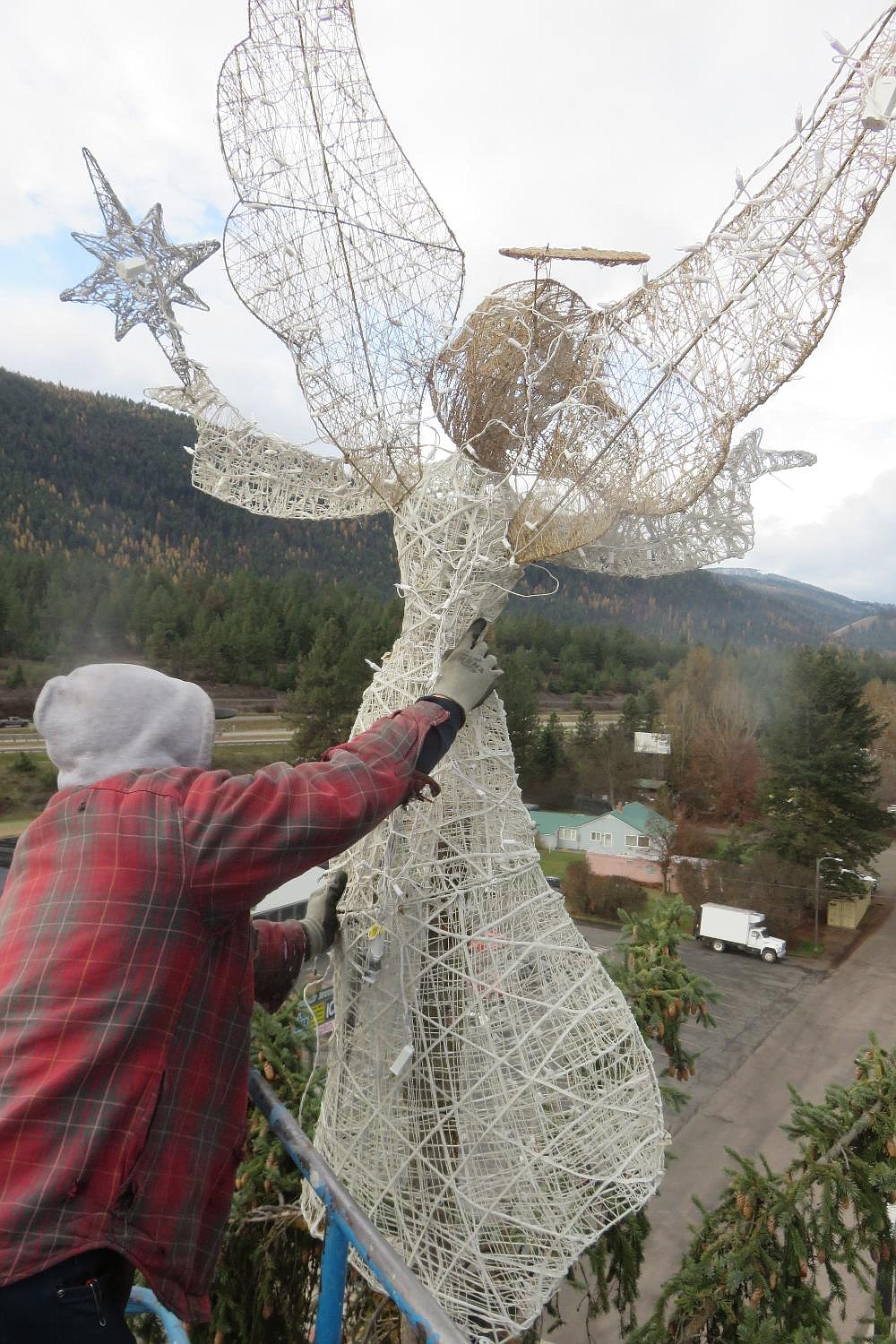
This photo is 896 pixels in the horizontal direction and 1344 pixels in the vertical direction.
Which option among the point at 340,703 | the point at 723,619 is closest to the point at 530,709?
the point at 340,703

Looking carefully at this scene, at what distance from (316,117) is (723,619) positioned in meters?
24.9

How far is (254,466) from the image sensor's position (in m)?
2.73

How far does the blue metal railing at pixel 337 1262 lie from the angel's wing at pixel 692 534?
1.78 m

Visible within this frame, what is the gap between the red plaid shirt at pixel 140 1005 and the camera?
0.96 m

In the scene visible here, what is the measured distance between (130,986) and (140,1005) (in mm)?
29

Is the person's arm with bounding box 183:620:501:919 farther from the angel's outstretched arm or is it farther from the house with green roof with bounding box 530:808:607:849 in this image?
the house with green roof with bounding box 530:808:607:849

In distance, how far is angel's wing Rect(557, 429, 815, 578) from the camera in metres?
2.71

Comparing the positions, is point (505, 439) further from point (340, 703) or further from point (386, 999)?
point (340, 703)

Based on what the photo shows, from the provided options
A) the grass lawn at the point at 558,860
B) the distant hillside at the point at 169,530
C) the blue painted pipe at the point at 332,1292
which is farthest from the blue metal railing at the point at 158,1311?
the distant hillside at the point at 169,530

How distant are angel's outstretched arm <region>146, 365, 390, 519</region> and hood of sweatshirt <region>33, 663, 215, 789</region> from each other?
152 cm

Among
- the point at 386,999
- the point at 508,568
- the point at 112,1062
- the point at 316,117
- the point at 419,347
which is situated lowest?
the point at 386,999

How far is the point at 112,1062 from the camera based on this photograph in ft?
3.34

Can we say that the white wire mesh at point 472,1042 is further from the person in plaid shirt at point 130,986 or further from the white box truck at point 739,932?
the white box truck at point 739,932

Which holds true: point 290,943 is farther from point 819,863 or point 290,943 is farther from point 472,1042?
point 819,863
